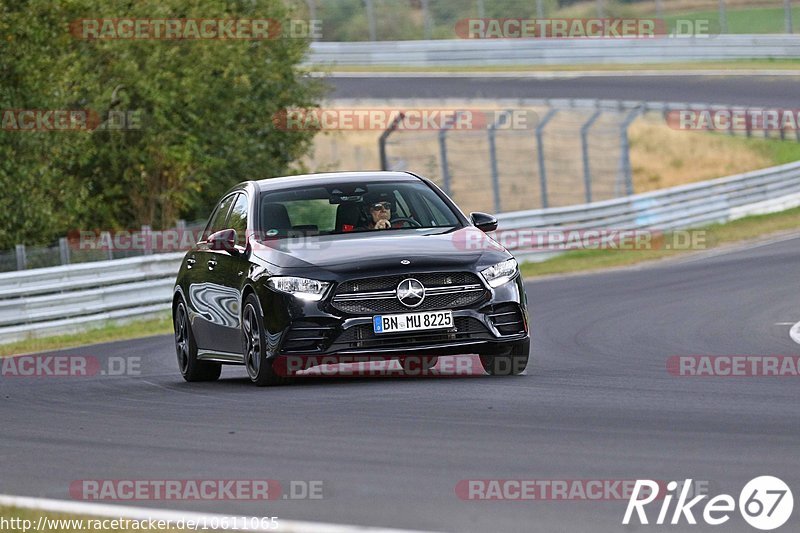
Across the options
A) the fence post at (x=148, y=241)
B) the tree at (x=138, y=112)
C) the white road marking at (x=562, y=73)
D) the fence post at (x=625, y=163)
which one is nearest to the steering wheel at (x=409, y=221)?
the fence post at (x=148, y=241)

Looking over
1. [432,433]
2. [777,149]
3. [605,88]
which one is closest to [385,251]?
[432,433]

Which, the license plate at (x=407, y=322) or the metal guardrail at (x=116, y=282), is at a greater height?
the license plate at (x=407, y=322)

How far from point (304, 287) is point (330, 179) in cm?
166

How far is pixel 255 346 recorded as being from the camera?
38.4 ft

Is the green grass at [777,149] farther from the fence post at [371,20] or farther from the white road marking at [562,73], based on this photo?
the fence post at [371,20]

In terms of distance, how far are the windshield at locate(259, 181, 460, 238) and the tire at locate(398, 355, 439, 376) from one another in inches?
41.9

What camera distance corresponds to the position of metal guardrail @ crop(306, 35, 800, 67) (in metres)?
49.8

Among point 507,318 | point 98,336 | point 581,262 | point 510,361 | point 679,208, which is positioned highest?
point 507,318

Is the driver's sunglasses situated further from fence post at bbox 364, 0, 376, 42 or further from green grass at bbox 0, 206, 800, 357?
fence post at bbox 364, 0, 376, 42

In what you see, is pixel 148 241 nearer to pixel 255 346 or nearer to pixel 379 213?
pixel 379 213

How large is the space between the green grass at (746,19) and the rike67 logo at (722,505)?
43.9 m

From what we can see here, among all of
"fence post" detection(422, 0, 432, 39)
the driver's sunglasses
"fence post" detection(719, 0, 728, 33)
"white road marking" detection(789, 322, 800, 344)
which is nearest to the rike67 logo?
the driver's sunglasses

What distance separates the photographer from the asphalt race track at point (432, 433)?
259 inches

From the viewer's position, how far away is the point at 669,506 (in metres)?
6.18
